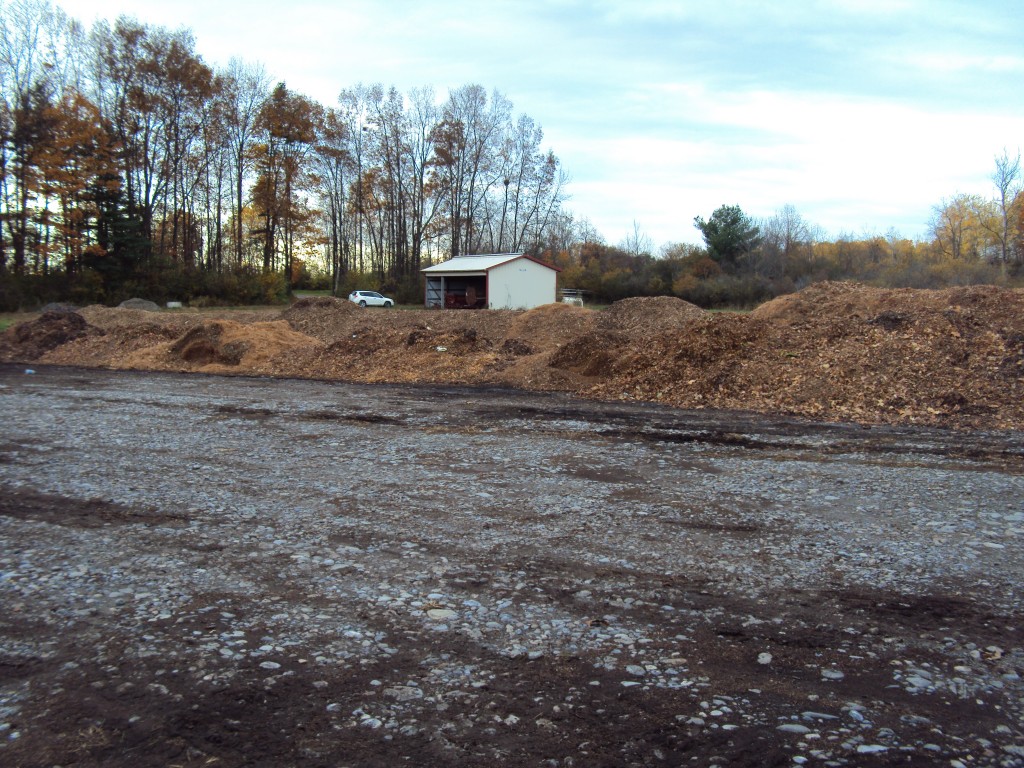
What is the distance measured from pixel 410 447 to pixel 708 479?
380 centimetres

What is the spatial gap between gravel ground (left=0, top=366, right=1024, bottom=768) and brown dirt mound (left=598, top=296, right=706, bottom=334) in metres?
14.7

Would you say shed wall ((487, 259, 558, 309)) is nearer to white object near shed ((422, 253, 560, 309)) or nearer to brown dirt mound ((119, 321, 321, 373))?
white object near shed ((422, 253, 560, 309))

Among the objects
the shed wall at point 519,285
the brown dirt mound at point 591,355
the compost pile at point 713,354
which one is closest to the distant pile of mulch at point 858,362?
the compost pile at point 713,354

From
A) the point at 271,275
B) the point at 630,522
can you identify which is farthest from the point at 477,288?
the point at 630,522

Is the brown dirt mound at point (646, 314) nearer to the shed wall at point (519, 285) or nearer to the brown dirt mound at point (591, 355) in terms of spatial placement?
the brown dirt mound at point (591, 355)

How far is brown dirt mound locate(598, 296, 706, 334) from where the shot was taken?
77.0 ft

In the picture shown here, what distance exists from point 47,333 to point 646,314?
19.4m

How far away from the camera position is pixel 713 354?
14.9m

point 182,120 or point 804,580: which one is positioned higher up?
point 182,120

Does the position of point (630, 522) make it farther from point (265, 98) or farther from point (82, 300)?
point (265, 98)

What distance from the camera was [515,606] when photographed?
4.45 meters

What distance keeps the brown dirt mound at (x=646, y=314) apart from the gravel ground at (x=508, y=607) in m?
14.7

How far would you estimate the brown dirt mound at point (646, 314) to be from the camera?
23469 millimetres

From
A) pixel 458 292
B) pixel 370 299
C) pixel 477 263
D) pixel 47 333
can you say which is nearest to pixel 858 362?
pixel 47 333
